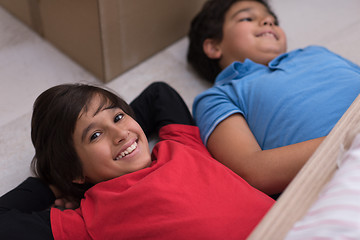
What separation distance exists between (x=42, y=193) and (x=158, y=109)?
1.19 ft

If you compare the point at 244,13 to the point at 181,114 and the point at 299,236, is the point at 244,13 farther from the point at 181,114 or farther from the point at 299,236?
the point at 299,236

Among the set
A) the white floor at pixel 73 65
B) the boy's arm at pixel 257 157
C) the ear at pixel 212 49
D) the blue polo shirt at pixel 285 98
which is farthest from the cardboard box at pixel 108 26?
the boy's arm at pixel 257 157

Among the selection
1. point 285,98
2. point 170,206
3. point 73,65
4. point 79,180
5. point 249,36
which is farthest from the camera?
point 73,65

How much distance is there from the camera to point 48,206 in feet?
3.20

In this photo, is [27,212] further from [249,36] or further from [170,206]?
[249,36]

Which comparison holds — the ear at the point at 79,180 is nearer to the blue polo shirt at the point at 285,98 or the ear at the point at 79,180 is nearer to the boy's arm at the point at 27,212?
the boy's arm at the point at 27,212

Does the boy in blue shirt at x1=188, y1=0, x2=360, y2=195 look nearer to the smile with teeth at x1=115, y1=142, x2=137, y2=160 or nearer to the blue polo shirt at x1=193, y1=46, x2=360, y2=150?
the blue polo shirt at x1=193, y1=46, x2=360, y2=150

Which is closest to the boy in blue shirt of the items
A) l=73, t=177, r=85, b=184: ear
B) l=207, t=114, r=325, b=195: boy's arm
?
l=207, t=114, r=325, b=195: boy's arm

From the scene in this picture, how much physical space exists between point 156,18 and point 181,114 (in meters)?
0.42

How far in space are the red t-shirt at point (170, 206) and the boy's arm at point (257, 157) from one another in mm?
56

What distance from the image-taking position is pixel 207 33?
50.4 inches

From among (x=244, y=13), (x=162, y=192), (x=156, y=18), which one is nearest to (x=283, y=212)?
(x=162, y=192)

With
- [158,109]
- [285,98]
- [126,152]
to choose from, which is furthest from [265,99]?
[126,152]

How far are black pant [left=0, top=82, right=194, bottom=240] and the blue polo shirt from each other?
0.08 m
